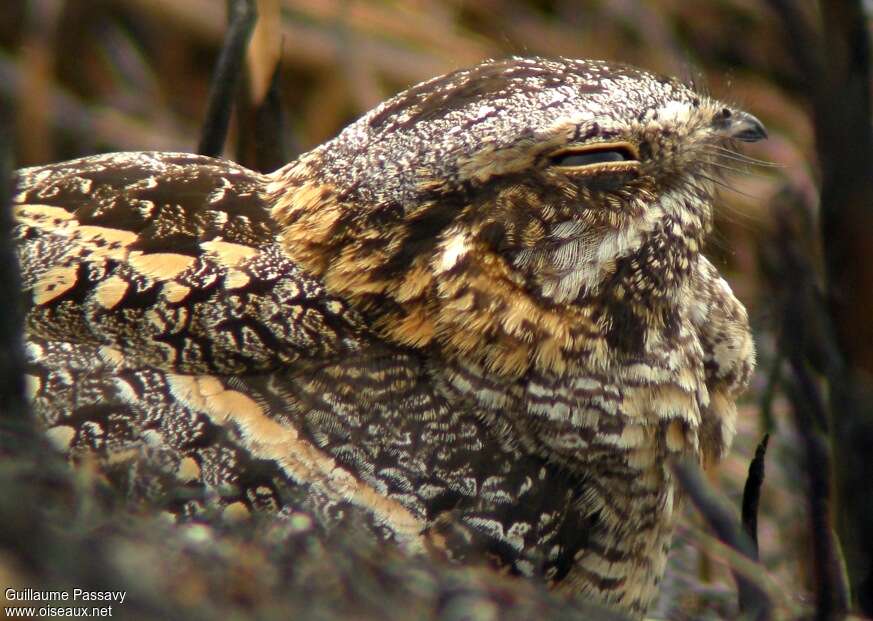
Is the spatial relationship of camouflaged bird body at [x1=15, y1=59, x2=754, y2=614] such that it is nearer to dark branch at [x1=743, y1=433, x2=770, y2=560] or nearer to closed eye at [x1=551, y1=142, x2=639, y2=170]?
closed eye at [x1=551, y1=142, x2=639, y2=170]

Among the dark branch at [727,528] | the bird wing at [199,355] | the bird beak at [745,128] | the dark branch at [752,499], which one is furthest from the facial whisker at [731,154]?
the dark branch at [727,528]

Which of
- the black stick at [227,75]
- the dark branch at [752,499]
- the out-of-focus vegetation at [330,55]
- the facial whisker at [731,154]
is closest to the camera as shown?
the dark branch at [752,499]

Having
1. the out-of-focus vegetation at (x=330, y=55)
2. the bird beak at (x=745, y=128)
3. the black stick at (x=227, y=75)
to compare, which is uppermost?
the bird beak at (x=745, y=128)

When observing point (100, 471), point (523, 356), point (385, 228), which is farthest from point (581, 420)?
point (100, 471)

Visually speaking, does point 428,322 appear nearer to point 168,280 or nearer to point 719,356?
point 168,280

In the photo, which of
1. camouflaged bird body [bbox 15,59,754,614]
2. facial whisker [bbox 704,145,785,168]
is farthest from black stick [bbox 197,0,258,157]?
facial whisker [bbox 704,145,785,168]

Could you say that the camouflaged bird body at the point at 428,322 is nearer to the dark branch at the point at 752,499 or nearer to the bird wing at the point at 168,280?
the bird wing at the point at 168,280
